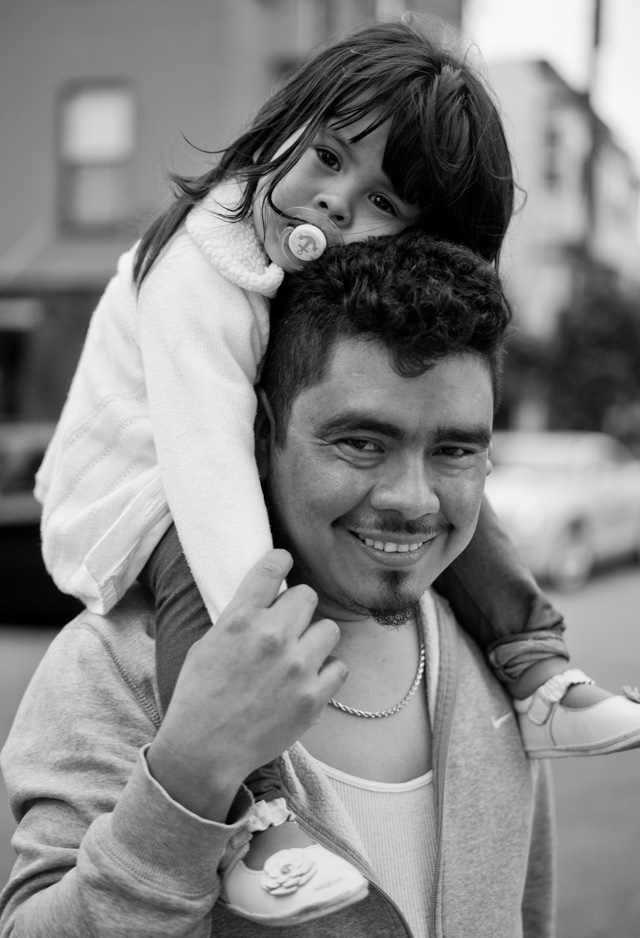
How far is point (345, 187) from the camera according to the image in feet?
5.96

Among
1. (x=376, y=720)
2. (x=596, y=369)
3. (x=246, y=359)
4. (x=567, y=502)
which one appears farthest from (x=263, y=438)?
(x=596, y=369)

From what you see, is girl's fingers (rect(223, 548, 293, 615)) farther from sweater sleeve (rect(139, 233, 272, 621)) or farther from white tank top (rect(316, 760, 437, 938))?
white tank top (rect(316, 760, 437, 938))

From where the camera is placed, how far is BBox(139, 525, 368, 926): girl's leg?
1.31 meters

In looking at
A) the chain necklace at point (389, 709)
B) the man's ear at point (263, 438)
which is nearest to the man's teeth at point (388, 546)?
the man's ear at point (263, 438)

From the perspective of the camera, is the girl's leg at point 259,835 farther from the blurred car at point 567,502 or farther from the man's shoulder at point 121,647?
the blurred car at point 567,502

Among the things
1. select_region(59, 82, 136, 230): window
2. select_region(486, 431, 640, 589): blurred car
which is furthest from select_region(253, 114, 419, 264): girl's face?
select_region(59, 82, 136, 230): window

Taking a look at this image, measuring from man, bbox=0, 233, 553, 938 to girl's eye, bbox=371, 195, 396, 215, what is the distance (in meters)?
0.18

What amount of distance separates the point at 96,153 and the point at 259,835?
44.8ft

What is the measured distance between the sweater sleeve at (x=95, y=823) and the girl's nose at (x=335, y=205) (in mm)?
824

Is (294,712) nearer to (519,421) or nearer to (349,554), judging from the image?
(349,554)

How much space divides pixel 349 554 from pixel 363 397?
247 millimetres

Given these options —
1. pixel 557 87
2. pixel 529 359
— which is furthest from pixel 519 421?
pixel 557 87

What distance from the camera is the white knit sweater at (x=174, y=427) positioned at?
62.1 inches

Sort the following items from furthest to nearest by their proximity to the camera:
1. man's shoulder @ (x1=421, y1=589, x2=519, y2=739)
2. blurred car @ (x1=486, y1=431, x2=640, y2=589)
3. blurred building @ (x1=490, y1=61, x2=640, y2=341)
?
blurred building @ (x1=490, y1=61, x2=640, y2=341) → blurred car @ (x1=486, y1=431, x2=640, y2=589) → man's shoulder @ (x1=421, y1=589, x2=519, y2=739)
